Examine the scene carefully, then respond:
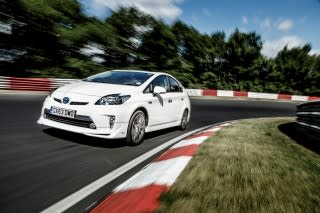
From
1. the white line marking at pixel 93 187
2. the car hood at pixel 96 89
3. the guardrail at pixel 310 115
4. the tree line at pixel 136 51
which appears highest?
the tree line at pixel 136 51

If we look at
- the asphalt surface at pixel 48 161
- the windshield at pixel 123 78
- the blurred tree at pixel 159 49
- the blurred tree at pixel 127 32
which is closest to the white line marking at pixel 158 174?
the asphalt surface at pixel 48 161

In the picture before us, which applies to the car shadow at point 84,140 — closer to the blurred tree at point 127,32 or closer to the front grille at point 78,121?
the front grille at point 78,121

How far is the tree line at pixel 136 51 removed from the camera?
27359 mm

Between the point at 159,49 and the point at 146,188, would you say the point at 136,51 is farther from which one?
the point at 146,188

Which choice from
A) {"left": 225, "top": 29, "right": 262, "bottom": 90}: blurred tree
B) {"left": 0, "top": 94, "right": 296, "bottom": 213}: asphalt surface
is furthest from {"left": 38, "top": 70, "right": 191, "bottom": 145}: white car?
{"left": 225, "top": 29, "right": 262, "bottom": 90}: blurred tree

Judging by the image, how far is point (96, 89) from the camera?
6.02 meters

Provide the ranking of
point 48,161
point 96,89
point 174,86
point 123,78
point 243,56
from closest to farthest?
1. point 48,161
2. point 96,89
3. point 123,78
4. point 174,86
5. point 243,56

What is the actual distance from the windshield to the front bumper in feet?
3.24

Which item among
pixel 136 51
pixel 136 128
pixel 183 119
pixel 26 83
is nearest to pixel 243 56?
pixel 136 51

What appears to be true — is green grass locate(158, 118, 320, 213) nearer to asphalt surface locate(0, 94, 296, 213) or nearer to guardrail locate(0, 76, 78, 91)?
asphalt surface locate(0, 94, 296, 213)

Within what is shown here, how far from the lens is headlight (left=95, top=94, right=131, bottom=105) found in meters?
5.68

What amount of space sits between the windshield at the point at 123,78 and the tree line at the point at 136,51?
2159cm

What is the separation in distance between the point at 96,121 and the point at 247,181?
2.78 m

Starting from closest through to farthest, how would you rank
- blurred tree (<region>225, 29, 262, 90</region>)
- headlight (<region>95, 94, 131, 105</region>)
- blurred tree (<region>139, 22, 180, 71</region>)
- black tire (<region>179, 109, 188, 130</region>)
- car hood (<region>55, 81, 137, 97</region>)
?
headlight (<region>95, 94, 131, 105</region>), car hood (<region>55, 81, 137, 97</region>), black tire (<region>179, 109, 188, 130</region>), blurred tree (<region>139, 22, 180, 71</region>), blurred tree (<region>225, 29, 262, 90</region>)
